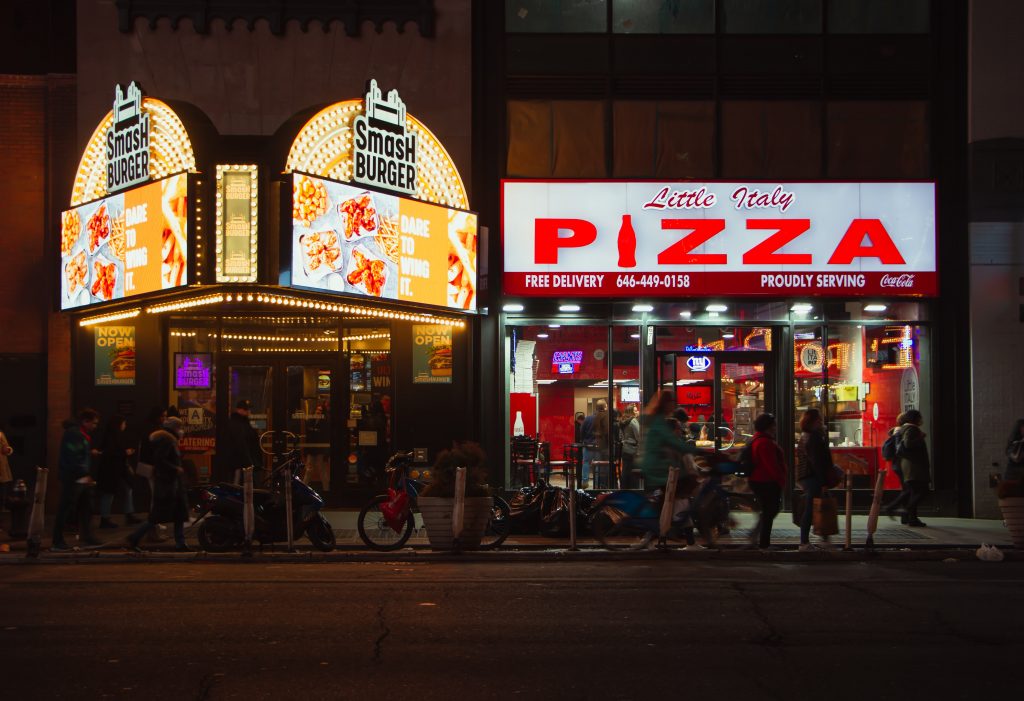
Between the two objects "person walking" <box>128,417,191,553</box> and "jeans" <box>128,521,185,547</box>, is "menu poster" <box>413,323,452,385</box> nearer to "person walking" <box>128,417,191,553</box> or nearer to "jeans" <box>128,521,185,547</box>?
"person walking" <box>128,417,191,553</box>

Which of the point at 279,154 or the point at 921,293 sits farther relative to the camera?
the point at 921,293

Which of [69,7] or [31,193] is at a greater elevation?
[69,7]

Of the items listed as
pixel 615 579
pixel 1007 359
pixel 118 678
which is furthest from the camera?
pixel 1007 359

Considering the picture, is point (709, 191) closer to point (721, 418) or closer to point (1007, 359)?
point (721, 418)

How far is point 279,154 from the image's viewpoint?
15.1 metres

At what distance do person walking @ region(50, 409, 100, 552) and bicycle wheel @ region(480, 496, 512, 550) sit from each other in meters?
5.35

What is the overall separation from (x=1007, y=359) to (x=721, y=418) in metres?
4.93

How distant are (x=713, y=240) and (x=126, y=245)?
9605mm

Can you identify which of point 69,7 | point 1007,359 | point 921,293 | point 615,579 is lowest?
point 615,579

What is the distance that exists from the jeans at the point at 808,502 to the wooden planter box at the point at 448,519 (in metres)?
4.22

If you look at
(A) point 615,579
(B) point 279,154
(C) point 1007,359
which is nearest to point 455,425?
(B) point 279,154

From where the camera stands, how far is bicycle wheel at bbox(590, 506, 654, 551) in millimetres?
13875

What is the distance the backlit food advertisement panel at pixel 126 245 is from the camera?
1544 cm

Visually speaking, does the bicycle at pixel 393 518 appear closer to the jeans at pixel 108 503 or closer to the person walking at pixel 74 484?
the person walking at pixel 74 484
